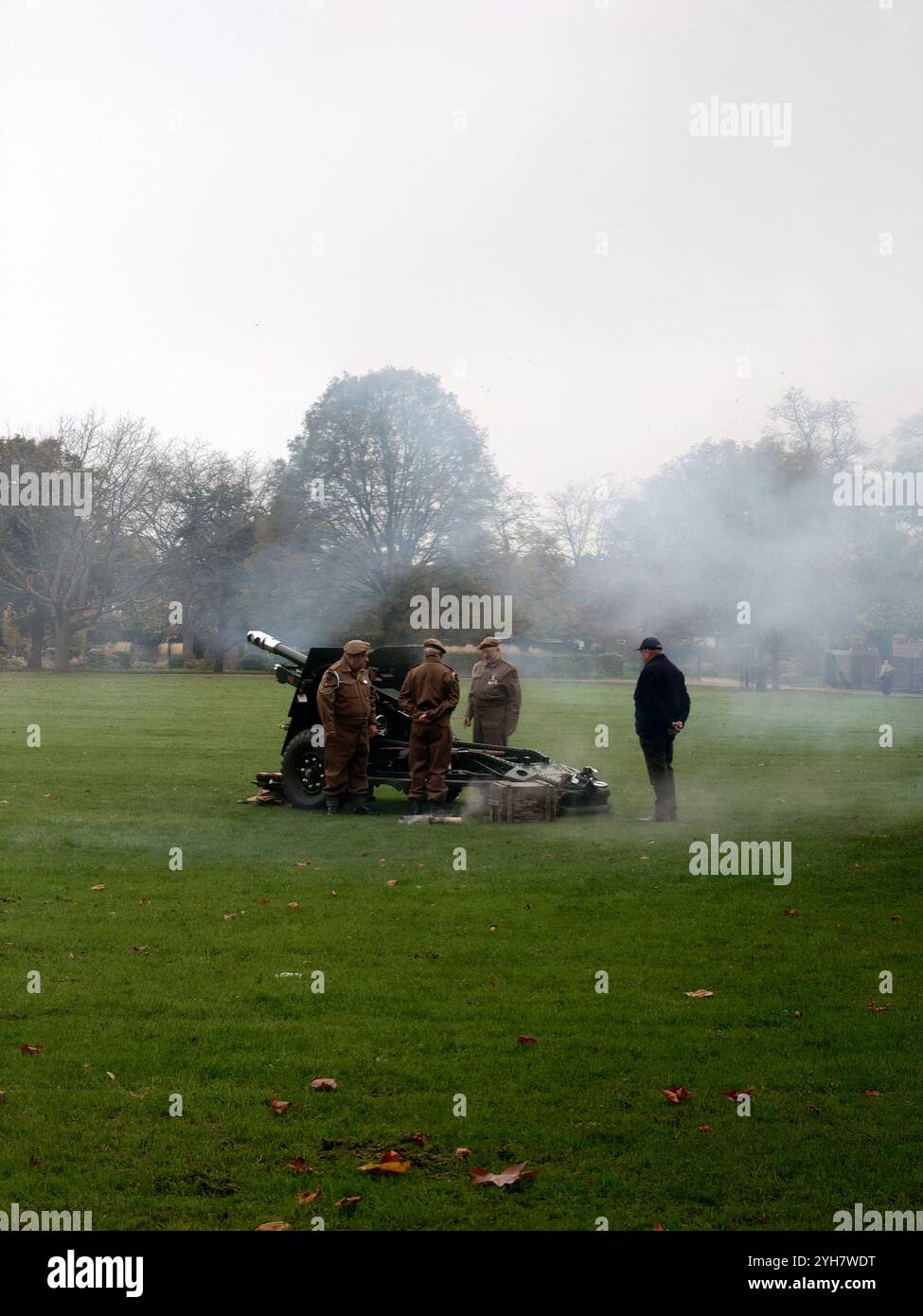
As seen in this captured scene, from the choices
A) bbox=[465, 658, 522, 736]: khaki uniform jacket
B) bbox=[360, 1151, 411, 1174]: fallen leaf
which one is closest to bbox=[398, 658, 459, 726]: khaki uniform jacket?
bbox=[465, 658, 522, 736]: khaki uniform jacket

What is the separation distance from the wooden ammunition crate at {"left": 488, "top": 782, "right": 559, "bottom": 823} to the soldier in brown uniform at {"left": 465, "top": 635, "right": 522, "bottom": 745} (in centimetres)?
207

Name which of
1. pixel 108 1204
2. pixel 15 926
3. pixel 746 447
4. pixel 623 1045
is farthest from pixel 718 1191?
pixel 746 447

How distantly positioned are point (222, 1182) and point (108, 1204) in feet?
1.47

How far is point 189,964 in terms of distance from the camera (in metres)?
8.73

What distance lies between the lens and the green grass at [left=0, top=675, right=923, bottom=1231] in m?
5.39

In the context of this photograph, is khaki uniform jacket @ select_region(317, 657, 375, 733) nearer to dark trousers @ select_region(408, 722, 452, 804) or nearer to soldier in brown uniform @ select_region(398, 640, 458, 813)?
soldier in brown uniform @ select_region(398, 640, 458, 813)

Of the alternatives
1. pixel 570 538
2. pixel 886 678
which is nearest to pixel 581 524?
pixel 570 538

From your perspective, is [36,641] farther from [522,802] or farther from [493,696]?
[522,802]

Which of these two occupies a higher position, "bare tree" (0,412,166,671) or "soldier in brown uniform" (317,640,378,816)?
"bare tree" (0,412,166,671)

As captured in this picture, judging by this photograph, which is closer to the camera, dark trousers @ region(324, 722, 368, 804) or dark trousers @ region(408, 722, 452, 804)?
dark trousers @ region(408, 722, 452, 804)

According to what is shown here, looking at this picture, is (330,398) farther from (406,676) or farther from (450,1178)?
(450,1178)

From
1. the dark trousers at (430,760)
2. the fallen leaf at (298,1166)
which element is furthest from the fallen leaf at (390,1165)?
the dark trousers at (430,760)
